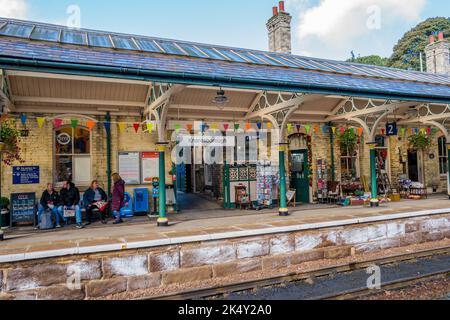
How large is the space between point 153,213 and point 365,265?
5.63 metres

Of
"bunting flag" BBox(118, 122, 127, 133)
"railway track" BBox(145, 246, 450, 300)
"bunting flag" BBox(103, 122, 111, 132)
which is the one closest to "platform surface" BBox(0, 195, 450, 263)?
"railway track" BBox(145, 246, 450, 300)

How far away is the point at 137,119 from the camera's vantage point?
9125 mm

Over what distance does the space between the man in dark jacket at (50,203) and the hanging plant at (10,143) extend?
1.31 m

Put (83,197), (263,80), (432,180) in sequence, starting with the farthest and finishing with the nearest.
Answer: (432,180) → (83,197) → (263,80)

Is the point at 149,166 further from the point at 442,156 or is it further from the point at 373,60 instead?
the point at 373,60

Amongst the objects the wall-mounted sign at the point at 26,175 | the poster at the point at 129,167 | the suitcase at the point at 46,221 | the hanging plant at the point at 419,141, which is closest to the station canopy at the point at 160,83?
the poster at the point at 129,167

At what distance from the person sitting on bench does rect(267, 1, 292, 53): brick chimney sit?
32.6ft

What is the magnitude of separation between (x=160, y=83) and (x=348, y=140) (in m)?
7.90

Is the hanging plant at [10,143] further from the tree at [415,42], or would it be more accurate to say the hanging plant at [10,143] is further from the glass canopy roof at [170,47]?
the tree at [415,42]

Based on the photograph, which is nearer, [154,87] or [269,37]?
[154,87]

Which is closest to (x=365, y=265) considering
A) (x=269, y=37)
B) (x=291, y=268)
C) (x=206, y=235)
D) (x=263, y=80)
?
(x=291, y=268)

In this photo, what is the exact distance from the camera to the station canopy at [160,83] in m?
5.77
